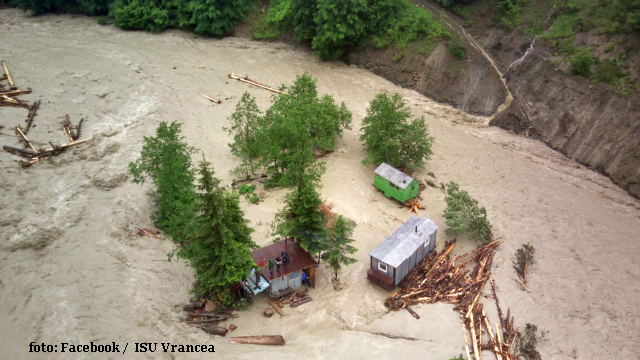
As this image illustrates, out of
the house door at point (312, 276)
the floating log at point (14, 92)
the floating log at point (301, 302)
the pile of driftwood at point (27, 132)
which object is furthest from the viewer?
the floating log at point (14, 92)

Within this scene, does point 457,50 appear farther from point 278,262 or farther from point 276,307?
point 276,307

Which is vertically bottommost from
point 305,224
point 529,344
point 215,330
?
point 215,330

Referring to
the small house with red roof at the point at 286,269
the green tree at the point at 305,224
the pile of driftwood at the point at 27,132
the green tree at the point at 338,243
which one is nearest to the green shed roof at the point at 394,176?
the green tree at the point at 338,243

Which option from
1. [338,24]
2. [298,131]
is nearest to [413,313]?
[298,131]

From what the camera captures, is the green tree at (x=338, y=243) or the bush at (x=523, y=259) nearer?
the green tree at (x=338, y=243)

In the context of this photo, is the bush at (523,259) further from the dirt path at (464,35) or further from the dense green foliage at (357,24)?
the dense green foliage at (357,24)

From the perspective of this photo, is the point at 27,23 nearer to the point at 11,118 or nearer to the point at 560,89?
the point at 11,118
